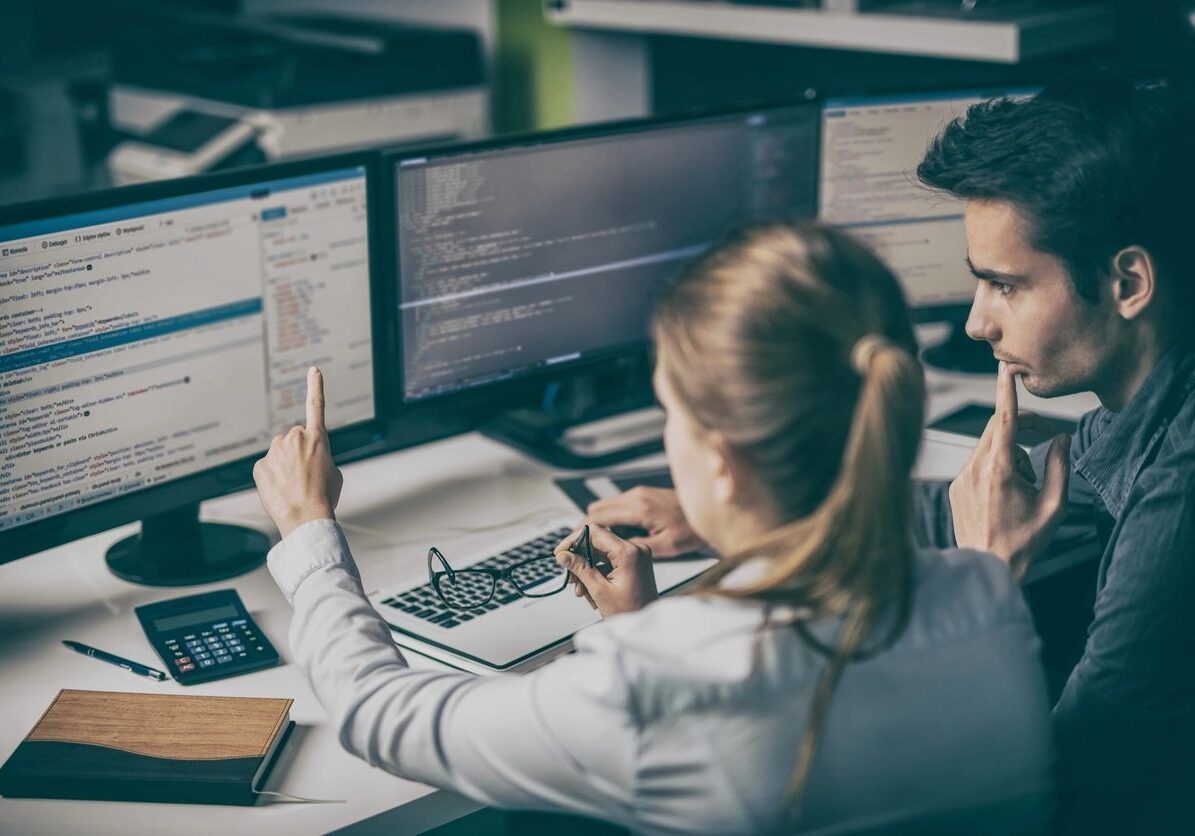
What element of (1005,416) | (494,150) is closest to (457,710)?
(1005,416)

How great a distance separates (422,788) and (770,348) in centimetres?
55

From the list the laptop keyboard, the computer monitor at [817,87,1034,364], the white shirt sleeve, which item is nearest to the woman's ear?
the white shirt sleeve

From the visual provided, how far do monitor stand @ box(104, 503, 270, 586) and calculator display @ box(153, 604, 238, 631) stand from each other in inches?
3.8

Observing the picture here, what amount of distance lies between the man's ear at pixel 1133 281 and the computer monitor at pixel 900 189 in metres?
0.65

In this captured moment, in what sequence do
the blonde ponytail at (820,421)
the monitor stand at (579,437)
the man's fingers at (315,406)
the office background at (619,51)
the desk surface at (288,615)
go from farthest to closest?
the office background at (619,51)
the monitor stand at (579,437)
the man's fingers at (315,406)
the desk surface at (288,615)
the blonde ponytail at (820,421)

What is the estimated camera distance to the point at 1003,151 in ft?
4.90

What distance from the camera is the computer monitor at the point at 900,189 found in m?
2.12

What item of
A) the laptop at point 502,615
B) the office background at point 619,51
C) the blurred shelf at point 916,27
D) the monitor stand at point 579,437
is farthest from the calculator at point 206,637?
the blurred shelf at point 916,27

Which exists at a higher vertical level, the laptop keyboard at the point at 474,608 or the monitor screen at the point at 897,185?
the monitor screen at the point at 897,185

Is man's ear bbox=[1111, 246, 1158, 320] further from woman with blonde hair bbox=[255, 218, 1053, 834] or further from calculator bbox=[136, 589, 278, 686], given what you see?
calculator bbox=[136, 589, 278, 686]

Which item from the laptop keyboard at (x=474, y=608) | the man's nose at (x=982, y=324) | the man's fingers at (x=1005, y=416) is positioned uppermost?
the man's nose at (x=982, y=324)

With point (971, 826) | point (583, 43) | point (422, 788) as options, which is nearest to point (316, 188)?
point (422, 788)

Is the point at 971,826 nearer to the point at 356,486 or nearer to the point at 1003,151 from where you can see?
the point at 1003,151

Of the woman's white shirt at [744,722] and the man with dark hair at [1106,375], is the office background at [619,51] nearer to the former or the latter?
the man with dark hair at [1106,375]
